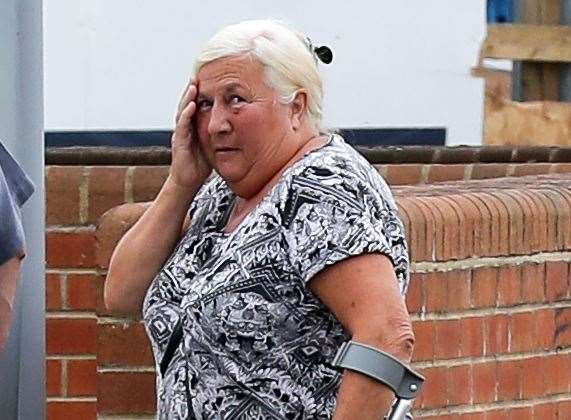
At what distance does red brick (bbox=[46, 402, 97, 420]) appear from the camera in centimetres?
472

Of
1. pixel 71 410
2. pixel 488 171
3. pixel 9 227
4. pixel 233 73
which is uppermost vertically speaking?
pixel 233 73

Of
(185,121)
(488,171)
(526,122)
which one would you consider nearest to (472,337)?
(185,121)

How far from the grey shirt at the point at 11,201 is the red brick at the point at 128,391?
0.69 m

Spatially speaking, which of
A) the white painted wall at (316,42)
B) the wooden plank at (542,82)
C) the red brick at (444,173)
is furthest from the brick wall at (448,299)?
the white painted wall at (316,42)

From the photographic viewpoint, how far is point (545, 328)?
4.40 meters

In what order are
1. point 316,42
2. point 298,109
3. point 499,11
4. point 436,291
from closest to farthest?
1. point 298,109
2. point 436,291
3. point 316,42
4. point 499,11

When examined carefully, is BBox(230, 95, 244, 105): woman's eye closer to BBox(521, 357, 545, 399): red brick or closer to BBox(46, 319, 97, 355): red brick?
BBox(521, 357, 545, 399): red brick

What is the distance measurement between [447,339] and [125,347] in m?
0.80

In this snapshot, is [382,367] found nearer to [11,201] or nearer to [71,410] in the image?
[11,201]

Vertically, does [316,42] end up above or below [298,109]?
below

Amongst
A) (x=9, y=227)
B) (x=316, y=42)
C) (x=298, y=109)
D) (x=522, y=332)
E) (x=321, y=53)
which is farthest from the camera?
(x=316, y=42)

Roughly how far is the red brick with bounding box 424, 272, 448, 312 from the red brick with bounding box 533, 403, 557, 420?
476 millimetres

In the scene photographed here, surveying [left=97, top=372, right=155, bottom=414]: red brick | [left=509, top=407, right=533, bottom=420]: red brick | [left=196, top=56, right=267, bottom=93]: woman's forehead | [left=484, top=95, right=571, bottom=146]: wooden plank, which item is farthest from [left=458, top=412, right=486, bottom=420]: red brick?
[left=484, top=95, right=571, bottom=146]: wooden plank

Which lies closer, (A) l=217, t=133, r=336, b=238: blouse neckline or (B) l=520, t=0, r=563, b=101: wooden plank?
(A) l=217, t=133, r=336, b=238: blouse neckline
